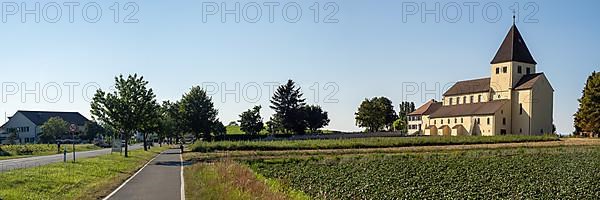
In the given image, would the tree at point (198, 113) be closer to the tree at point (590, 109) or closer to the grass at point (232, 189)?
the tree at point (590, 109)

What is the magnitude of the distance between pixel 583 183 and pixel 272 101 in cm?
10630

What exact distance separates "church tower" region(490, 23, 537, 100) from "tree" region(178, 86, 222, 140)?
47.6m

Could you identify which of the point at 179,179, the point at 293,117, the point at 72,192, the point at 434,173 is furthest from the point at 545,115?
the point at 72,192

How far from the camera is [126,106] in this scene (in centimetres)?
5241

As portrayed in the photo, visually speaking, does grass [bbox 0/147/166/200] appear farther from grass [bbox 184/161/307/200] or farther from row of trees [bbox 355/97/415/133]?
row of trees [bbox 355/97/415/133]

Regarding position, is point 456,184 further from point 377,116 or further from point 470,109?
point 377,116

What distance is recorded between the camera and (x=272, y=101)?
12862 cm

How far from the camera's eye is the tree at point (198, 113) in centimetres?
9425

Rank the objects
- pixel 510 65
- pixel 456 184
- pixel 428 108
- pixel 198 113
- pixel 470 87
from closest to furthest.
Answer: pixel 456 184 → pixel 198 113 → pixel 510 65 → pixel 470 87 → pixel 428 108

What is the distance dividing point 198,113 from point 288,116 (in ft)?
102

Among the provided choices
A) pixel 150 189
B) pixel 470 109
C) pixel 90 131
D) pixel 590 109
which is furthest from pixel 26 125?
pixel 150 189

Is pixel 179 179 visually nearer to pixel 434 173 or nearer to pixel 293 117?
pixel 434 173

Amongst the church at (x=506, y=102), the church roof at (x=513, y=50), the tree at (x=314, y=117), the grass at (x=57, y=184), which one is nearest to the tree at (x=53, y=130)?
the tree at (x=314, y=117)

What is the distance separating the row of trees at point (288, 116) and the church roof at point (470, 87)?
27849 millimetres
